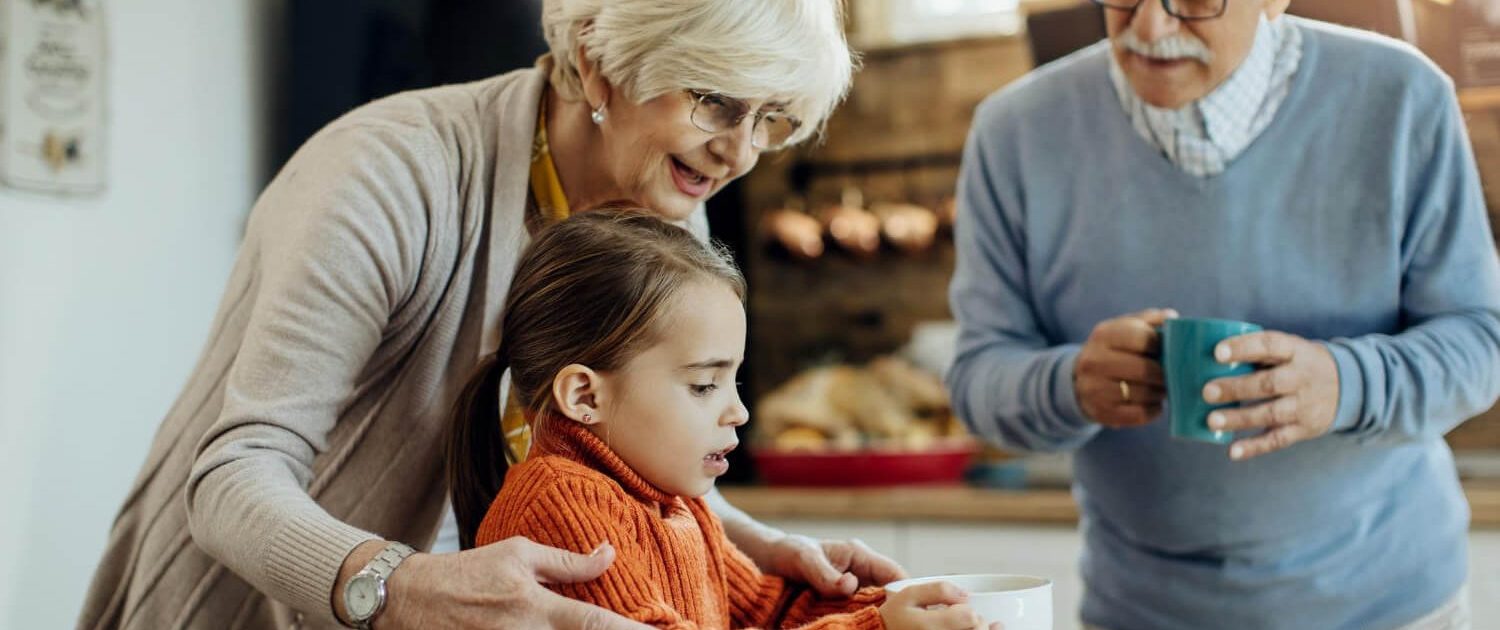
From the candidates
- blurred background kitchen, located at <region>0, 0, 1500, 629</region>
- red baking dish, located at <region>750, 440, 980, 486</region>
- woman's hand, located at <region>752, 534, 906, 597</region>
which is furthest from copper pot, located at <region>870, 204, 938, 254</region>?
woman's hand, located at <region>752, 534, 906, 597</region>

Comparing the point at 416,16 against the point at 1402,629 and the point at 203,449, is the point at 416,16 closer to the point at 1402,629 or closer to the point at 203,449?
the point at 203,449

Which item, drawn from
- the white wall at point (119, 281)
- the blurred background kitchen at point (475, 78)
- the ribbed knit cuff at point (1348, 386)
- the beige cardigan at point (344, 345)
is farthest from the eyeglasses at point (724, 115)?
the white wall at point (119, 281)

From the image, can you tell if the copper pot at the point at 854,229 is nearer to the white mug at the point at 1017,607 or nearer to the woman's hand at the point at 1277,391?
the woman's hand at the point at 1277,391

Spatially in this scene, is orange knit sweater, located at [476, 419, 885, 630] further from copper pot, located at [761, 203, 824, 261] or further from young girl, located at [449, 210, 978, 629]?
copper pot, located at [761, 203, 824, 261]

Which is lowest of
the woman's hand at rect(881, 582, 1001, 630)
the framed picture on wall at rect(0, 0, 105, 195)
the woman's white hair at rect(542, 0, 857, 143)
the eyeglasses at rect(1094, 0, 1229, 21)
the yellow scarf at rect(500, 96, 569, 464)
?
the framed picture on wall at rect(0, 0, 105, 195)

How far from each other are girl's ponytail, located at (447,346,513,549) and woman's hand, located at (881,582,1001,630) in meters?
0.37

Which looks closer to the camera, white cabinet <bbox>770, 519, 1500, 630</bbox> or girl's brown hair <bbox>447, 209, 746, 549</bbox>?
girl's brown hair <bbox>447, 209, 746, 549</bbox>

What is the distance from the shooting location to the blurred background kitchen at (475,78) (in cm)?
215

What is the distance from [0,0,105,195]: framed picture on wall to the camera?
2.13 m

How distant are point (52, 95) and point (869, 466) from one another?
1641mm

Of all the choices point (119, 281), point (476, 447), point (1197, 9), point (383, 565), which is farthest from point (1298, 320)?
point (119, 281)

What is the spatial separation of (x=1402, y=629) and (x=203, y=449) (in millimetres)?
1158

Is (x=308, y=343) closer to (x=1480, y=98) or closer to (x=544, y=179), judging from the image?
(x=544, y=179)

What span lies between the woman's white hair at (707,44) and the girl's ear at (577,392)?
26 cm
